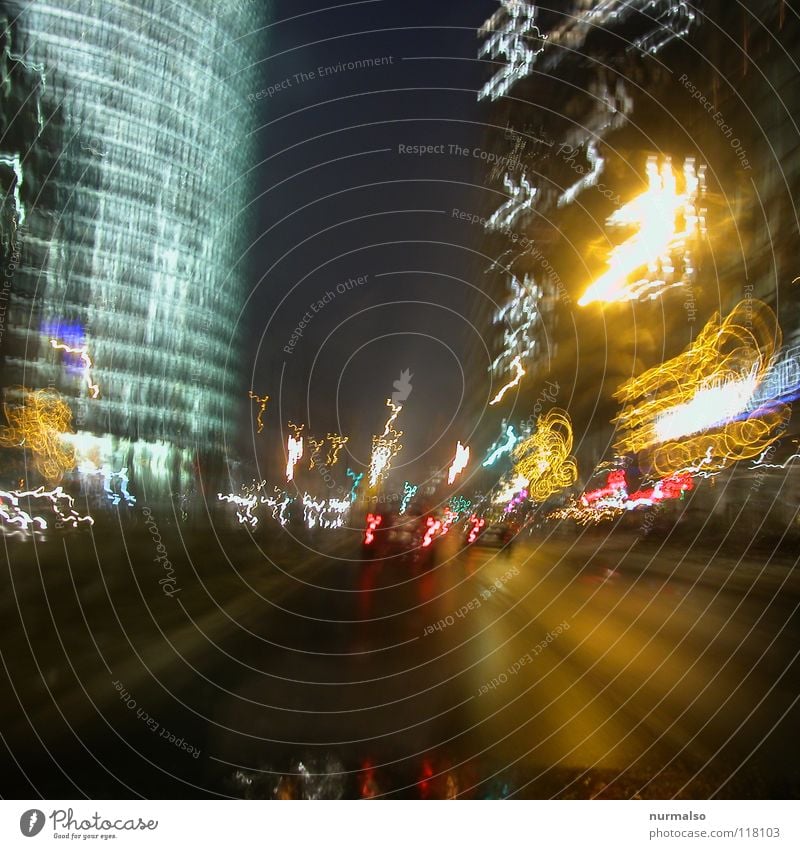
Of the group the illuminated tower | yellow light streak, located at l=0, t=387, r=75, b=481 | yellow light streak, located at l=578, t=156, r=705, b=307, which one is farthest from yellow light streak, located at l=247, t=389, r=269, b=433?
yellow light streak, located at l=578, t=156, r=705, b=307

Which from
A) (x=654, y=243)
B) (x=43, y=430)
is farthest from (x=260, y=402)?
(x=654, y=243)

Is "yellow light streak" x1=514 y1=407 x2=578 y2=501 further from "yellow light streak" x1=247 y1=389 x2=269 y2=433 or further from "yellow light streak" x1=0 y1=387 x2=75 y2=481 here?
"yellow light streak" x1=0 y1=387 x2=75 y2=481

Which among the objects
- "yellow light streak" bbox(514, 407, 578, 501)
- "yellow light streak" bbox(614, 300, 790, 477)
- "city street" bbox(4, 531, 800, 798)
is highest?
"yellow light streak" bbox(614, 300, 790, 477)

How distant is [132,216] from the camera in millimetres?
2814

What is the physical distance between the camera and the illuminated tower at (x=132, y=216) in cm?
259

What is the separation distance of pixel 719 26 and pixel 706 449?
6.05 feet

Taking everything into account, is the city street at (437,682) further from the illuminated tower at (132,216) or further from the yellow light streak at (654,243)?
the yellow light streak at (654,243)

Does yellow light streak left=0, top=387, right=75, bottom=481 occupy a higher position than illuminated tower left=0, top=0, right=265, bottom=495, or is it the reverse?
illuminated tower left=0, top=0, right=265, bottom=495

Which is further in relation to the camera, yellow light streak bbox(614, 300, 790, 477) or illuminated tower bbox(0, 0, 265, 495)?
yellow light streak bbox(614, 300, 790, 477)

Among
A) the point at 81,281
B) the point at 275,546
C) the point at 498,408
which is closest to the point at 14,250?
the point at 81,281

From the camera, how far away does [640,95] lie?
277cm

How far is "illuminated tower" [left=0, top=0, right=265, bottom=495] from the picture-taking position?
2.59 metres

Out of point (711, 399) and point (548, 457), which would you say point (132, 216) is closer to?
point (548, 457)
